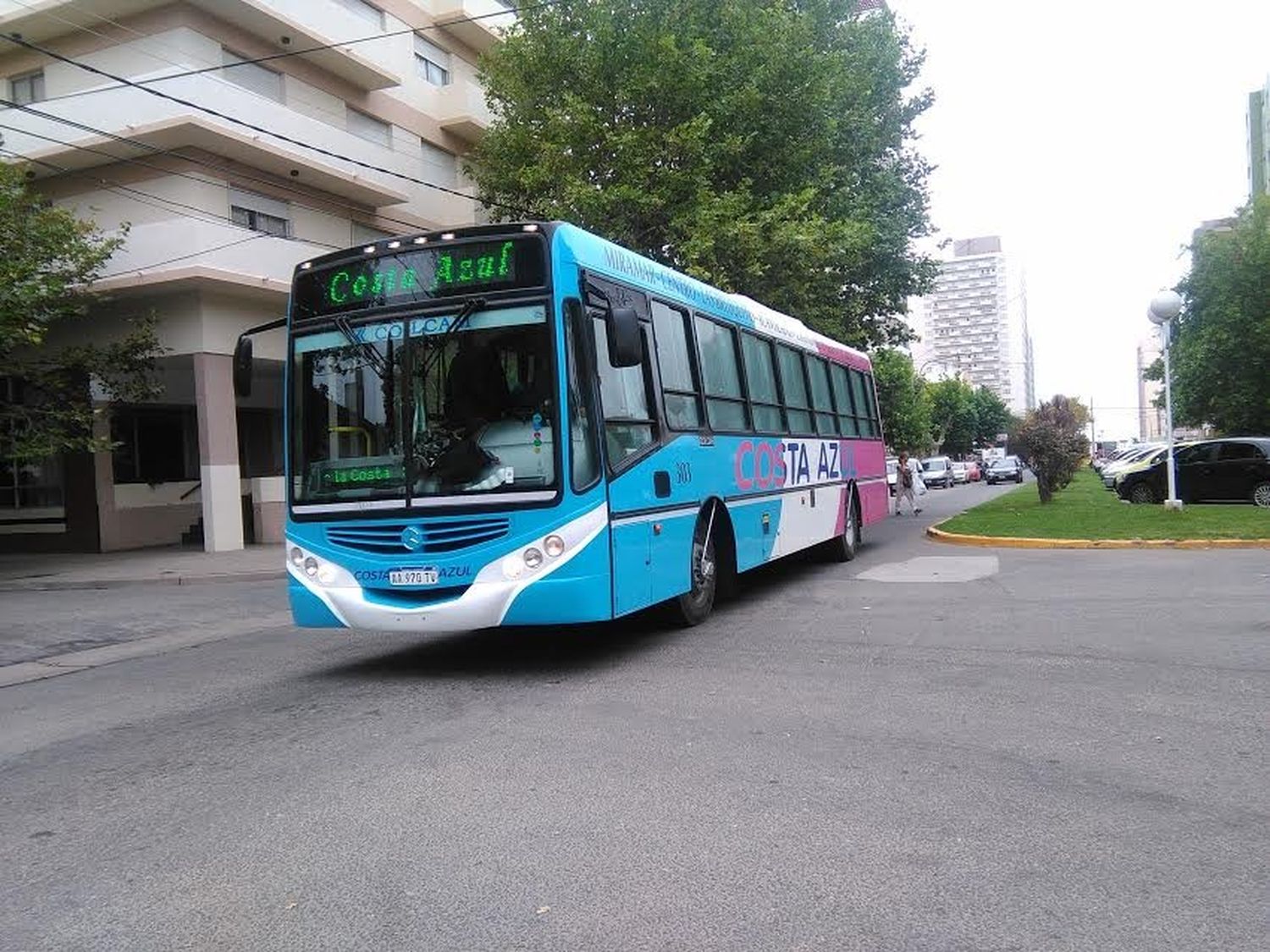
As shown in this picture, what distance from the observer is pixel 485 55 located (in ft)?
72.9

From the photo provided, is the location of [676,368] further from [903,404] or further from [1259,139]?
[1259,139]

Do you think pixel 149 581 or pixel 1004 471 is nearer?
pixel 149 581

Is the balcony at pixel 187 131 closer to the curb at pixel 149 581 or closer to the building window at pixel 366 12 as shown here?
the building window at pixel 366 12

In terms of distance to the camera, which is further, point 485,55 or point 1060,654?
point 485,55

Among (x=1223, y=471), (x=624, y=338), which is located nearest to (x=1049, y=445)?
(x=1223, y=471)

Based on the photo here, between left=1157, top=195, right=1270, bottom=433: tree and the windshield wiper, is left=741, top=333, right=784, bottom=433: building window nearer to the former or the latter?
the windshield wiper

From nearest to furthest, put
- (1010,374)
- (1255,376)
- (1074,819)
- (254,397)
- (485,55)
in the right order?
(1074,819), (485,55), (254,397), (1255,376), (1010,374)

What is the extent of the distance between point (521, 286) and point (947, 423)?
8514cm

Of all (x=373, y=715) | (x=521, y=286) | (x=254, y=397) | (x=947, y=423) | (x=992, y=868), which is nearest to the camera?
(x=992, y=868)

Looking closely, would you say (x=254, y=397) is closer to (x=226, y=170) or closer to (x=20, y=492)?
(x=20, y=492)

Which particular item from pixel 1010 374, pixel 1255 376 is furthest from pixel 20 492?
pixel 1010 374

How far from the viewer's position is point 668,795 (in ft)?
14.4

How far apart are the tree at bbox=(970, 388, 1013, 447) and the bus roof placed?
86.1 metres

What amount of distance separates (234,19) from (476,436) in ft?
58.4
